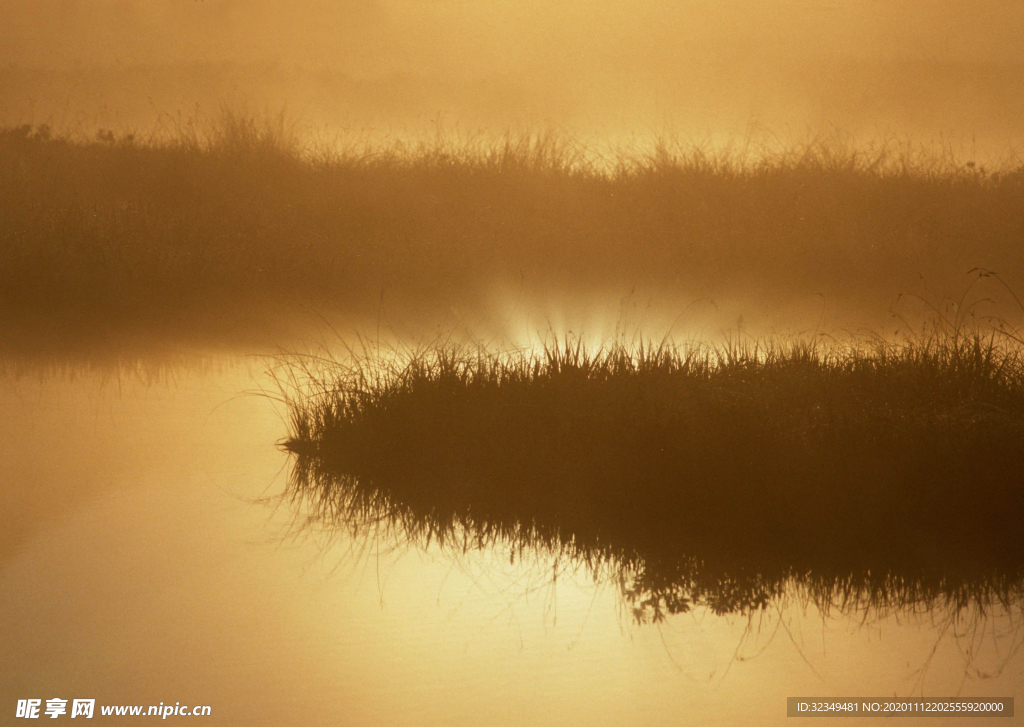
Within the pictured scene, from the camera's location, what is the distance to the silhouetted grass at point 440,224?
5.73 metres

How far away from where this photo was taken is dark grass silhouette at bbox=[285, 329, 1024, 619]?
2.25 metres

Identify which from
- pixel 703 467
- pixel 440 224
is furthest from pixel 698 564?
pixel 440 224

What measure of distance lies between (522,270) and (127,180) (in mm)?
3138

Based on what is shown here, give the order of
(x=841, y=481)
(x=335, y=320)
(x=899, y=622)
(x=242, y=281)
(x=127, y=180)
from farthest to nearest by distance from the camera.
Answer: (x=127, y=180)
(x=242, y=281)
(x=335, y=320)
(x=841, y=481)
(x=899, y=622)

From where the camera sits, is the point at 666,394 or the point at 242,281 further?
the point at 242,281

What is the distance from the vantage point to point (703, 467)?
2723 millimetres

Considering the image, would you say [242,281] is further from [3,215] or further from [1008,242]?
[1008,242]

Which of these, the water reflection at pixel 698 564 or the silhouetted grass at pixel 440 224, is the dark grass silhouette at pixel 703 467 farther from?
the silhouetted grass at pixel 440 224

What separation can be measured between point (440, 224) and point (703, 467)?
13.9 feet

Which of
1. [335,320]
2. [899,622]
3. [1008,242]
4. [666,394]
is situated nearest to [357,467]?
[666,394]

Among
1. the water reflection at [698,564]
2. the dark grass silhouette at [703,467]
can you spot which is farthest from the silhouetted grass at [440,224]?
the water reflection at [698,564]

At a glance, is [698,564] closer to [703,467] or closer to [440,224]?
[703,467]

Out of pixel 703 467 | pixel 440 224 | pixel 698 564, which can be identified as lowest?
pixel 698 564

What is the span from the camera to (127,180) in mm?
7059
